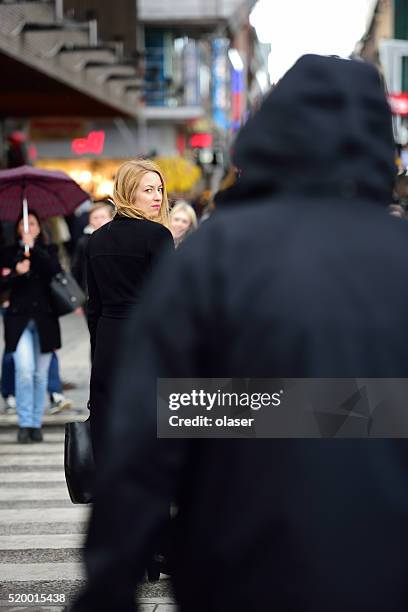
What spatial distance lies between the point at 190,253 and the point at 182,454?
339 mm

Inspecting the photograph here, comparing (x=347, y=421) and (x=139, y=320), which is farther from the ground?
(x=139, y=320)

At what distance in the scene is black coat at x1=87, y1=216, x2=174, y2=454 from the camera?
5.29 m

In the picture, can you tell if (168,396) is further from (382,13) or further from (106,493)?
(382,13)

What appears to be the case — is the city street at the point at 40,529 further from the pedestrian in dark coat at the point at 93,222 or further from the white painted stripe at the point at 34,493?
the pedestrian in dark coat at the point at 93,222

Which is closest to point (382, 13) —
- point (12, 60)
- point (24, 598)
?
point (12, 60)

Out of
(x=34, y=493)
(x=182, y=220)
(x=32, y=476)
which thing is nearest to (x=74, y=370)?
(x=182, y=220)

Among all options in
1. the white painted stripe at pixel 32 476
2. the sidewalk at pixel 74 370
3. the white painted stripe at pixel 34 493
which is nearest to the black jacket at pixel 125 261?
the white painted stripe at pixel 34 493

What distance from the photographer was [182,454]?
6.79 ft

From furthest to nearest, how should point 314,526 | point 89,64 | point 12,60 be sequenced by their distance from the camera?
point 89,64, point 12,60, point 314,526

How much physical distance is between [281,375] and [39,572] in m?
4.05

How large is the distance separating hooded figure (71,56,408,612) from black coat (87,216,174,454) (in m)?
3.19

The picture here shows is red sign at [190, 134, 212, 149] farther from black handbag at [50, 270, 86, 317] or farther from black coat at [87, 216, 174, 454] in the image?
black coat at [87, 216, 174, 454]

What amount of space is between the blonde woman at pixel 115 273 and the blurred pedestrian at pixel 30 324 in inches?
161

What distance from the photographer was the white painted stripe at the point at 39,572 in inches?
224
